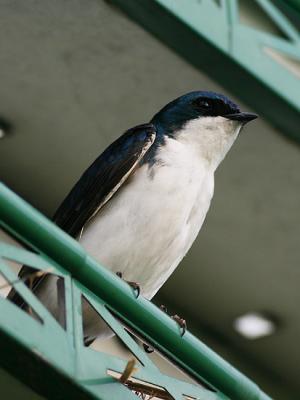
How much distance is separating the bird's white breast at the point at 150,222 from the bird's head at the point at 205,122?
221 millimetres

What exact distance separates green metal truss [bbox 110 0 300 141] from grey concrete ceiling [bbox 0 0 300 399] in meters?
0.07

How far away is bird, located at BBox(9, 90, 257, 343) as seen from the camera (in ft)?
15.4

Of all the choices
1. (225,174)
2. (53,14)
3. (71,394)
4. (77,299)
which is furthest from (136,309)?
(225,174)

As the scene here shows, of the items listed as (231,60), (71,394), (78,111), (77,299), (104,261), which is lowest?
(71,394)

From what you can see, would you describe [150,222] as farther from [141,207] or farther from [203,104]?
[203,104]

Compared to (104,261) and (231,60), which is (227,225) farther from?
(104,261)

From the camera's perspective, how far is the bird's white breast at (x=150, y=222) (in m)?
4.68

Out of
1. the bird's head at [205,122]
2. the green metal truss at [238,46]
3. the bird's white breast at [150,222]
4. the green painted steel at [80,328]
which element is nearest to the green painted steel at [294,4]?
the green metal truss at [238,46]

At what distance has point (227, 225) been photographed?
24.5ft

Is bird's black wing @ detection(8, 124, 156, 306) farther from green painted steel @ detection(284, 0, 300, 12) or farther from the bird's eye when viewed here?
green painted steel @ detection(284, 0, 300, 12)

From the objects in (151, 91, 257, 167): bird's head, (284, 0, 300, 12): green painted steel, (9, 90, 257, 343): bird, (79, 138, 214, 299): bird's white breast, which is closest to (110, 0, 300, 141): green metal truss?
(284, 0, 300, 12): green painted steel

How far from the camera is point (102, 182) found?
15.9ft

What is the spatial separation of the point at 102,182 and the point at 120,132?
81.7 inches

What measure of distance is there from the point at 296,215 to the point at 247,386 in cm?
370
